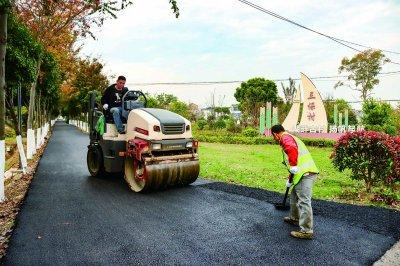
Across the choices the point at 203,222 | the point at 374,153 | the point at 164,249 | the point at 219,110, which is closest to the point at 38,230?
the point at 164,249

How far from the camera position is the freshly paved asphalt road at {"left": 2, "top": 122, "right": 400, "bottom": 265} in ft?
15.4

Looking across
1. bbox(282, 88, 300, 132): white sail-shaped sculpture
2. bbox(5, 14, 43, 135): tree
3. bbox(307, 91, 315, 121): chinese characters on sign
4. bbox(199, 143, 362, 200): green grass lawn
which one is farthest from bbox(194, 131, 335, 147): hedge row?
bbox(5, 14, 43, 135): tree

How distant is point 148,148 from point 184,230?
2.63 metres

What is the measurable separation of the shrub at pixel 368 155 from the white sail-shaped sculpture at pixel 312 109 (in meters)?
23.4

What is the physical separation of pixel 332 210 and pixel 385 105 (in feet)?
90.5

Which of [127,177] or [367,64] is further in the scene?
[367,64]

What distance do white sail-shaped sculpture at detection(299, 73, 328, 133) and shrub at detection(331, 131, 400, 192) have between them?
76.7 feet

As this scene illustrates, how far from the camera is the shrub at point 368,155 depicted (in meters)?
8.40

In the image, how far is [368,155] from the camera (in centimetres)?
872

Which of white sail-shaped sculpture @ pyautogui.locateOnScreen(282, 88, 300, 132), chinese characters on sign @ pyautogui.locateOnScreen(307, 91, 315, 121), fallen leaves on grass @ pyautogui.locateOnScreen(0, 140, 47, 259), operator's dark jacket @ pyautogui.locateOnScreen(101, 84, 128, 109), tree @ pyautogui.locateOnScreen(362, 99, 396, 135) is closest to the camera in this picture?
fallen leaves on grass @ pyautogui.locateOnScreen(0, 140, 47, 259)

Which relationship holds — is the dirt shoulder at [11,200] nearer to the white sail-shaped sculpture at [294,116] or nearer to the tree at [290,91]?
the white sail-shaped sculpture at [294,116]

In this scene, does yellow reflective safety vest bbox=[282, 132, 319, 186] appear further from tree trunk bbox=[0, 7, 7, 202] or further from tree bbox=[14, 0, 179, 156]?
tree bbox=[14, 0, 179, 156]

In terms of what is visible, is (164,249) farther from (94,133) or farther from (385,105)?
(385,105)

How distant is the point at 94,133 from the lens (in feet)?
33.9
